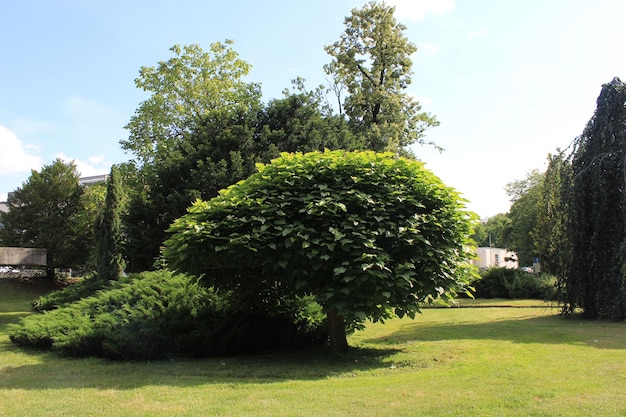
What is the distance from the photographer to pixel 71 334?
962 centimetres

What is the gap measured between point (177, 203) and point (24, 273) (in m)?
22.7

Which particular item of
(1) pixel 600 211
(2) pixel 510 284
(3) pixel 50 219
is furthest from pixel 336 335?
(3) pixel 50 219

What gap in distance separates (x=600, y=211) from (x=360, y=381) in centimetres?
1082

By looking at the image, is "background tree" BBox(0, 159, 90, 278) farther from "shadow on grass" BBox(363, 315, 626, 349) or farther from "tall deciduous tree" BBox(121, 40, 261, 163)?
"shadow on grass" BBox(363, 315, 626, 349)

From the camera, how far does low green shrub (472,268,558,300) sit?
1026 inches

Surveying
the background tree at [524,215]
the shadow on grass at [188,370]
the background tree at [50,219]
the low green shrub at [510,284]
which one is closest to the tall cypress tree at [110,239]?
the shadow on grass at [188,370]

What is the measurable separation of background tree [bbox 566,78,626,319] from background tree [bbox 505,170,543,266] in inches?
911

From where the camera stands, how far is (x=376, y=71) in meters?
29.2

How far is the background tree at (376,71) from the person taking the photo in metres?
28.7

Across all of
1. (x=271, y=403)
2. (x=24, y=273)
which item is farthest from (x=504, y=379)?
(x=24, y=273)

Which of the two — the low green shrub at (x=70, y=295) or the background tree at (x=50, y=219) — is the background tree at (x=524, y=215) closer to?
the low green shrub at (x=70, y=295)

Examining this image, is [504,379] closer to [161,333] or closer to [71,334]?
[161,333]

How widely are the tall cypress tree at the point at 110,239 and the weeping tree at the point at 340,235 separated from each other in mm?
11275

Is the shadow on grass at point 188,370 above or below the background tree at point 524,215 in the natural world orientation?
below
